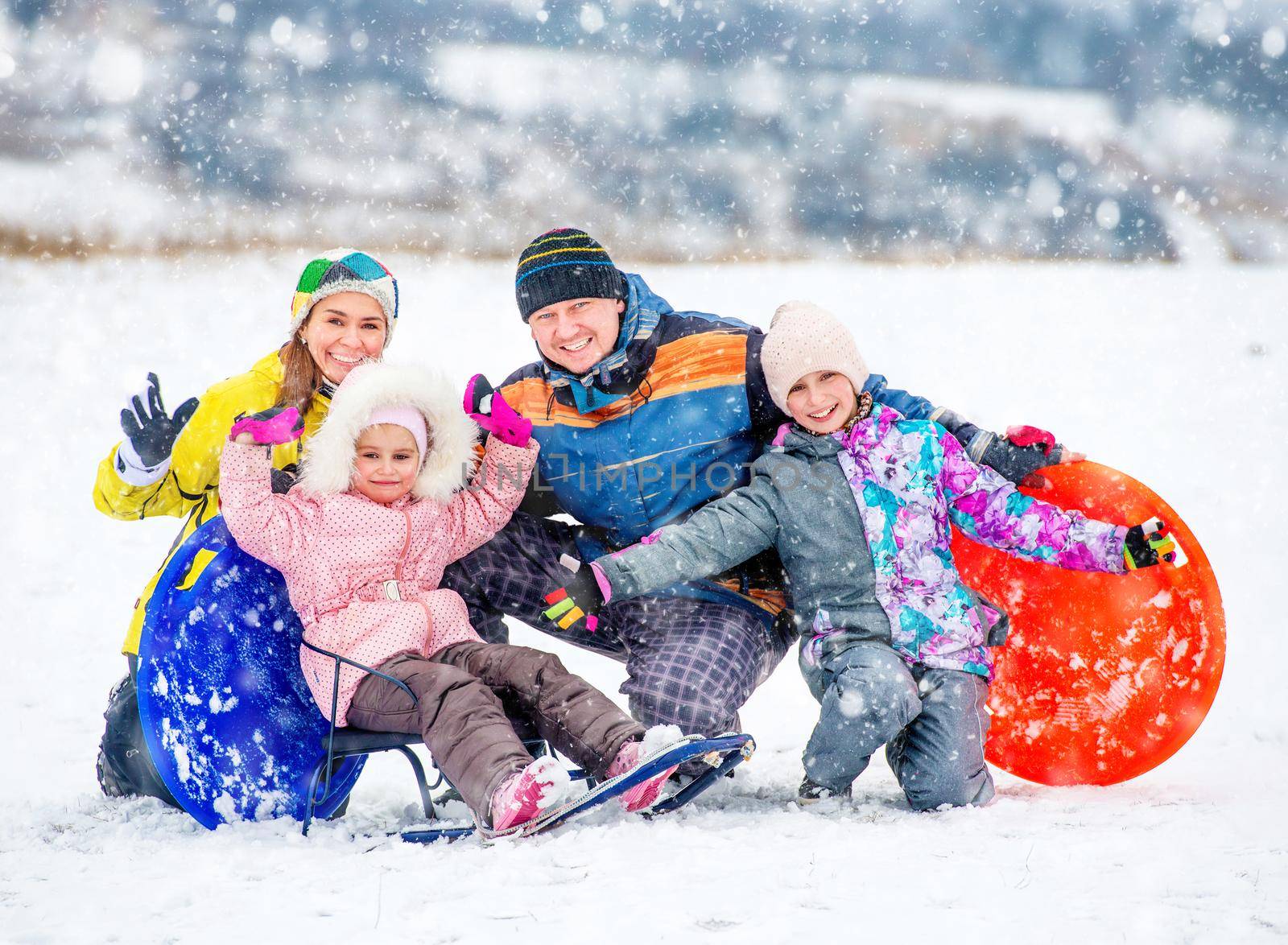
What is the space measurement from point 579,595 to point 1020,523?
3.89 ft

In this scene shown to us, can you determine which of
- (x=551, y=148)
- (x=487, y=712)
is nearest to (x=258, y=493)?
(x=487, y=712)

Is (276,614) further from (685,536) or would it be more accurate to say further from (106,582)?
(106,582)

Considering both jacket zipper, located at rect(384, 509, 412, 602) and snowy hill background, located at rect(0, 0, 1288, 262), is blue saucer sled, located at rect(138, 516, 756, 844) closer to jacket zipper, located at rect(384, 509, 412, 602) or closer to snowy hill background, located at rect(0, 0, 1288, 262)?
jacket zipper, located at rect(384, 509, 412, 602)

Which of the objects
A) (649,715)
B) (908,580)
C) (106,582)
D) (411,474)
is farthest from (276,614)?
(106,582)

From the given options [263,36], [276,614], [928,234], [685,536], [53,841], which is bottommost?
[53,841]

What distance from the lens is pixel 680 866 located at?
6.52 feet

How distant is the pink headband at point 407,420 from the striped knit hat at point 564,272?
0.44m

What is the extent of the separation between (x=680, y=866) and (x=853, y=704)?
0.75 metres

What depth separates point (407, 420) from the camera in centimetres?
284

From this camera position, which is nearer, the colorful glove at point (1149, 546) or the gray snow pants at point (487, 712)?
the gray snow pants at point (487, 712)

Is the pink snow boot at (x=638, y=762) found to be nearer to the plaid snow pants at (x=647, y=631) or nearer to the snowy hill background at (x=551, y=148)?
the plaid snow pants at (x=647, y=631)

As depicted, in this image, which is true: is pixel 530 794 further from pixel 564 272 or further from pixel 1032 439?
pixel 1032 439

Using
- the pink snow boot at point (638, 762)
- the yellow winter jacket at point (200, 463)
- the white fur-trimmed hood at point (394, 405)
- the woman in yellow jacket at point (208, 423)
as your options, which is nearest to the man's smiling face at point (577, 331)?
the white fur-trimmed hood at point (394, 405)

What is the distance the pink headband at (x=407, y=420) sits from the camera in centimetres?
282
